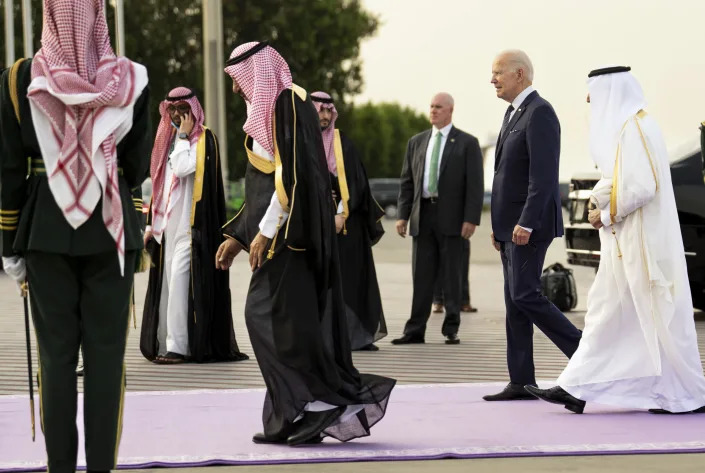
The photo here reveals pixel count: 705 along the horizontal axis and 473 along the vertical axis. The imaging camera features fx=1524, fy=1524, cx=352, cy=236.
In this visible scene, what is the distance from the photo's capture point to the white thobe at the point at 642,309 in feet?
25.9

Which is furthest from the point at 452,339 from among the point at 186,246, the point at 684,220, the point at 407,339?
the point at 684,220

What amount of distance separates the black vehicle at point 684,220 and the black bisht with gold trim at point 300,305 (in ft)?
21.8

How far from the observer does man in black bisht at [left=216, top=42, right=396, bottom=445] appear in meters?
6.93

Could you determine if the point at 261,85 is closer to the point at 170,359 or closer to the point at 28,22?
the point at 170,359

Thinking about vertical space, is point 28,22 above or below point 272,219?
above

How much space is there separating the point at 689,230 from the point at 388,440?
24.0ft

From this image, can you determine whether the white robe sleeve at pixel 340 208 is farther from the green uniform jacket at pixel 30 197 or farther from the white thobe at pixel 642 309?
the green uniform jacket at pixel 30 197

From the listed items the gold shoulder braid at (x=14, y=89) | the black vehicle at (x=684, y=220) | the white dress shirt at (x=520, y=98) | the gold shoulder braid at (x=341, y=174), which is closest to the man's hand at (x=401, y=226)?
Answer: the gold shoulder braid at (x=341, y=174)

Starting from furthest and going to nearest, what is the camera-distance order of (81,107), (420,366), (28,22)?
(28,22) < (420,366) < (81,107)

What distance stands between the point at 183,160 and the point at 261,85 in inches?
149

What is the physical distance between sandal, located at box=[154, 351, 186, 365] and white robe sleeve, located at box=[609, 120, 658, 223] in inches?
161

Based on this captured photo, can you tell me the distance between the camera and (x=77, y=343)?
5684 mm

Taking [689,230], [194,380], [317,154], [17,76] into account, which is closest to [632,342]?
[317,154]

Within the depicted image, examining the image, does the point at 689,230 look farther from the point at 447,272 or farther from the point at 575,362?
the point at 575,362
